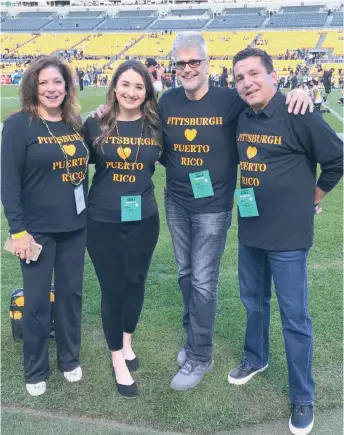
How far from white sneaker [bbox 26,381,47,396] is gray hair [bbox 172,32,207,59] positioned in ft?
7.20

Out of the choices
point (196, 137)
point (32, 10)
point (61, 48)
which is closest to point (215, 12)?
point (61, 48)

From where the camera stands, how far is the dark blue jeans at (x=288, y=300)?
8.73 ft

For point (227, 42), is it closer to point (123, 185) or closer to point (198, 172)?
point (198, 172)

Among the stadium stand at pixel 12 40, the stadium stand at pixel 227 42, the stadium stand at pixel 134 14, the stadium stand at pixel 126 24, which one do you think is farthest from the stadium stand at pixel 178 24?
the stadium stand at pixel 12 40

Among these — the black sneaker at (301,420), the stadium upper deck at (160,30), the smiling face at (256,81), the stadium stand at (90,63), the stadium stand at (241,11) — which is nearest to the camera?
the smiling face at (256,81)

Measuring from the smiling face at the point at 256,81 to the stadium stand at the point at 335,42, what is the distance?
4073 centimetres

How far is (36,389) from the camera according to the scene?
308 centimetres

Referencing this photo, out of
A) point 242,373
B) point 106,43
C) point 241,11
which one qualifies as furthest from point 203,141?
point 241,11

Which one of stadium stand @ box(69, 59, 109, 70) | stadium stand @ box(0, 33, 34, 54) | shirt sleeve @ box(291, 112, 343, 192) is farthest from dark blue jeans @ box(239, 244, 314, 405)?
stadium stand @ box(0, 33, 34, 54)

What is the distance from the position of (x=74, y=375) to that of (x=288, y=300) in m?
1.52

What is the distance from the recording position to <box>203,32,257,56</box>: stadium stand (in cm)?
4306

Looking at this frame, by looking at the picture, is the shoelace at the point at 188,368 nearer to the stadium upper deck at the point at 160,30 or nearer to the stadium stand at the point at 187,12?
the stadium upper deck at the point at 160,30

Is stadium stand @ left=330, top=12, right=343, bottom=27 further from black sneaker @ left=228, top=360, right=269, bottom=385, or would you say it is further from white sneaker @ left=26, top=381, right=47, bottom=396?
white sneaker @ left=26, top=381, right=47, bottom=396

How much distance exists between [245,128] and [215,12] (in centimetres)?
6096
